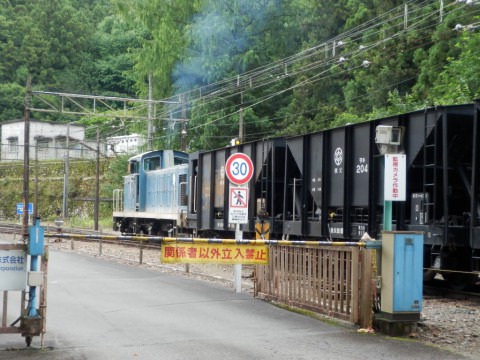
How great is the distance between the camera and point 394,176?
10109 millimetres

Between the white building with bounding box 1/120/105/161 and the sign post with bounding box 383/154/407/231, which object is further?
the white building with bounding box 1/120/105/161

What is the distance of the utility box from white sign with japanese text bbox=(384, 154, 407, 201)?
0.87 meters

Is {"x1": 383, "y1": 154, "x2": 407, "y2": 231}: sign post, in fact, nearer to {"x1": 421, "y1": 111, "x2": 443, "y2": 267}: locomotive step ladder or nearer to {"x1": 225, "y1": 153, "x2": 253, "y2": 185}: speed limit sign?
{"x1": 421, "y1": 111, "x2": 443, "y2": 267}: locomotive step ladder

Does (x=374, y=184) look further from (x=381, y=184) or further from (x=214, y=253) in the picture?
(x=214, y=253)

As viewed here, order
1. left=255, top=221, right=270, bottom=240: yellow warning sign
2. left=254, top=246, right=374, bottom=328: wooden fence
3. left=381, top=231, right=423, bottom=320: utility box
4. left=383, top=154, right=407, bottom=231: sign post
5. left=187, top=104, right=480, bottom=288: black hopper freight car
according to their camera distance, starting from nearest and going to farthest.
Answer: left=381, top=231, right=423, bottom=320: utility box, left=254, top=246, right=374, bottom=328: wooden fence, left=383, top=154, right=407, bottom=231: sign post, left=187, top=104, right=480, bottom=288: black hopper freight car, left=255, top=221, right=270, bottom=240: yellow warning sign

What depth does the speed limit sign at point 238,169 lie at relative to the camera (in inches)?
533

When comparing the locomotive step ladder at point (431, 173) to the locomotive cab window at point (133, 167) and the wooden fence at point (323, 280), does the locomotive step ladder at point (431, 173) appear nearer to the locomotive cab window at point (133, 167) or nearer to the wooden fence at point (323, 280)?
the wooden fence at point (323, 280)

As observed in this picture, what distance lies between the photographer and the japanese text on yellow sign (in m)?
9.77

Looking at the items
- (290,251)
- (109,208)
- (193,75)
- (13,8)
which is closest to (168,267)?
(290,251)

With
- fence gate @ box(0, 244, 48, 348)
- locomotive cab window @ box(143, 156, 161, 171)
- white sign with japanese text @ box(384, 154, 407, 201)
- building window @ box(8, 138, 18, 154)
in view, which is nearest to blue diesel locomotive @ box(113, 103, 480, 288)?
white sign with japanese text @ box(384, 154, 407, 201)

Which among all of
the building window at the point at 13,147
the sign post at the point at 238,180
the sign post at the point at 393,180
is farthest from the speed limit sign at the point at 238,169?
the building window at the point at 13,147

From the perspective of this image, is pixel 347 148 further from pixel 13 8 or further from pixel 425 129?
pixel 13 8

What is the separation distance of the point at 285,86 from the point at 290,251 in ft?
119

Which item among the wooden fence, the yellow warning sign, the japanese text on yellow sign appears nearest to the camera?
the wooden fence
